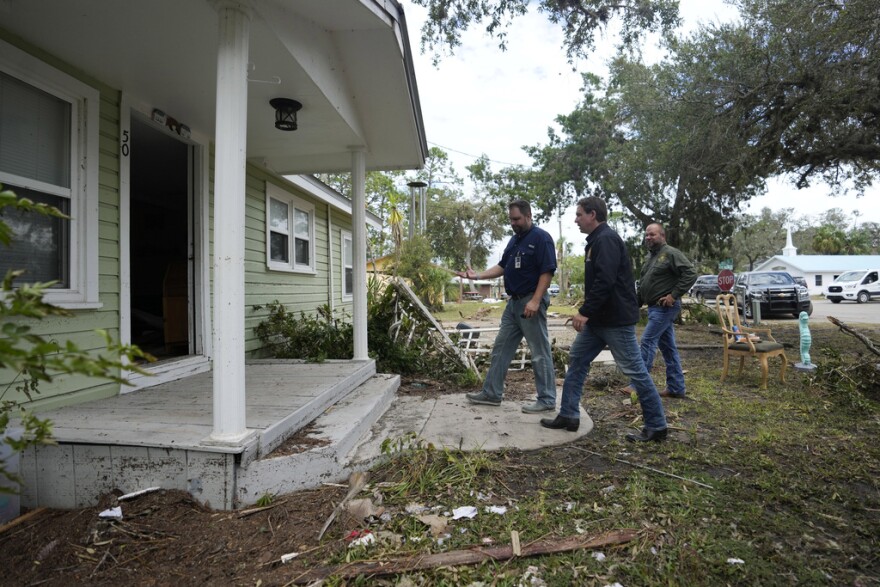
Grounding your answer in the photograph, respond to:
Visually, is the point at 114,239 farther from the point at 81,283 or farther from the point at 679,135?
the point at 679,135

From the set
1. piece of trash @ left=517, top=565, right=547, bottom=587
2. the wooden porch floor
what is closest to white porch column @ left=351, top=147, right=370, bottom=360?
the wooden porch floor

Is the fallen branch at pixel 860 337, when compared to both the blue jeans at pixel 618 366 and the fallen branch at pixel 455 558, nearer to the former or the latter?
the blue jeans at pixel 618 366

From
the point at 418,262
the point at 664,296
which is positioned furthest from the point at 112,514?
the point at 418,262

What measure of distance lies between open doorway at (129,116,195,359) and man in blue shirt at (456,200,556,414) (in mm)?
3222

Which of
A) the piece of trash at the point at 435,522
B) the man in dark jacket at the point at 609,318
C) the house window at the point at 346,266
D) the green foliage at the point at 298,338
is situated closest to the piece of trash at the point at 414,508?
the piece of trash at the point at 435,522

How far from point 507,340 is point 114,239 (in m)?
3.38

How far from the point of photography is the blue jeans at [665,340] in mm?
4867

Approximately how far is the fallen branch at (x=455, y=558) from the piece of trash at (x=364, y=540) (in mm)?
134

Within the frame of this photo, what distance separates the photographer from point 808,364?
6234mm

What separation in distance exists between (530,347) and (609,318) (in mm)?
923

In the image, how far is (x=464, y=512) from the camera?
2.52 meters

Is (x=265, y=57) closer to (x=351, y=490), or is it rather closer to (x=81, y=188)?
(x=81, y=188)

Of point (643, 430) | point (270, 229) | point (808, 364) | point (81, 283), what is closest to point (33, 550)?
point (81, 283)

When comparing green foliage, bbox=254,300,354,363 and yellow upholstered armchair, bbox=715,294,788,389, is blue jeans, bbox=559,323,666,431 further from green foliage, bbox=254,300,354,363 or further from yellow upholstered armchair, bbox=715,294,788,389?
green foliage, bbox=254,300,354,363
